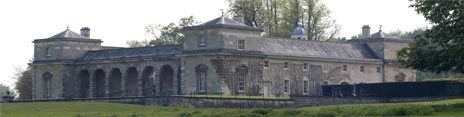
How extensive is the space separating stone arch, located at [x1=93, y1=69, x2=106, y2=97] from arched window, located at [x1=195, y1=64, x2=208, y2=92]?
1425cm

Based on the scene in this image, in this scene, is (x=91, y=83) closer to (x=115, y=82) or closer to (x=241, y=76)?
(x=115, y=82)

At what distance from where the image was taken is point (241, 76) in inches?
3179

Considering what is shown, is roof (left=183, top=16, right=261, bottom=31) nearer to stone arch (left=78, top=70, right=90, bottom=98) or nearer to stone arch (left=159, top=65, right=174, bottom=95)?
stone arch (left=159, top=65, right=174, bottom=95)

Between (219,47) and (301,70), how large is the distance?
1045cm

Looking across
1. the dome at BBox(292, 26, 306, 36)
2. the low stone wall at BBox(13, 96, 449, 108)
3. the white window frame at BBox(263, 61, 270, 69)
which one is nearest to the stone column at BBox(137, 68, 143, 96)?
the white window frame at BBox(263, 61, 270, 69)

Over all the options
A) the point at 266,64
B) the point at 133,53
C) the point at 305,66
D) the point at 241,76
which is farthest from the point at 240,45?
Result: the point at 133,53

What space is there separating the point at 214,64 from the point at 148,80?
10437mm

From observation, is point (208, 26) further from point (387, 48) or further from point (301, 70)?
point (387, 48)

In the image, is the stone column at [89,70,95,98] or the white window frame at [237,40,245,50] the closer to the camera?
the white window frame at [237,40,245,50]

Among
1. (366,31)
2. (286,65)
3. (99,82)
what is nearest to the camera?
(286,65)

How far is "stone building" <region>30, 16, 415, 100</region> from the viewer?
79.6 meters

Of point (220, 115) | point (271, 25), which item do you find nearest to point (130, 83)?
point (271, 25)

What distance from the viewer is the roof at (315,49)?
8556 cm

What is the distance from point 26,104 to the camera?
2576 inches
